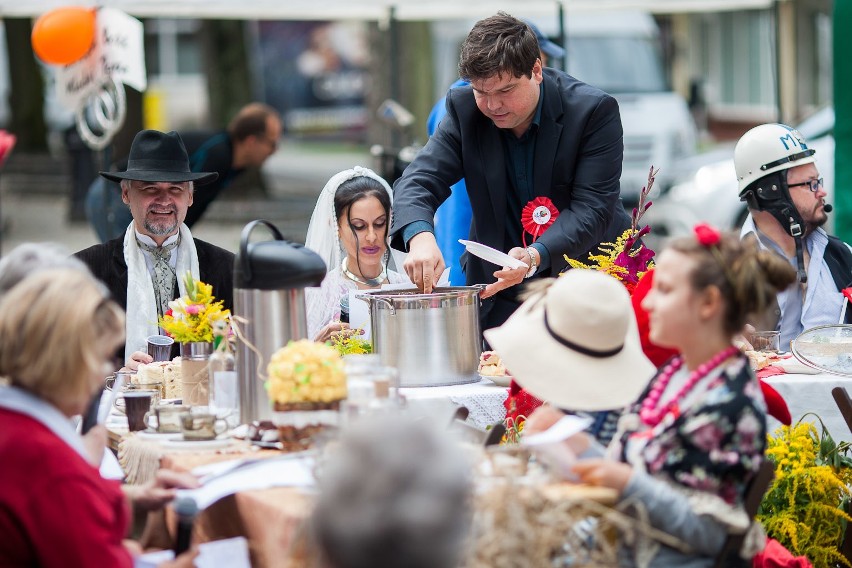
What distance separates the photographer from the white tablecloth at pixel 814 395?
440 cm

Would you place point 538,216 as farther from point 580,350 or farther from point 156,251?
point 580,350

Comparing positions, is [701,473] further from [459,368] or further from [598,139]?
[598,139]

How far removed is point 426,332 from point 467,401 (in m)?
0.25

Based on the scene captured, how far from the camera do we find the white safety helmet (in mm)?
5273

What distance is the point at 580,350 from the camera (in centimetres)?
304

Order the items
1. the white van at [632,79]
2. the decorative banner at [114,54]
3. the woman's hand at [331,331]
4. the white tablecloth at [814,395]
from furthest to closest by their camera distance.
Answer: the white van at [632,79] < the decorative banner at [114,54] < the woman's hand at [331,331] < the white tablecloth at [814,395]

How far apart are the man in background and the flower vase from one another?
472cm

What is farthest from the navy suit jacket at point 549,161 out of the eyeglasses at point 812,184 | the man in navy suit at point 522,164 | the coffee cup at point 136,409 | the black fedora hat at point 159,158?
the coffee cup at point 136,409

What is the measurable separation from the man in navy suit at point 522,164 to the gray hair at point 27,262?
1.68 m

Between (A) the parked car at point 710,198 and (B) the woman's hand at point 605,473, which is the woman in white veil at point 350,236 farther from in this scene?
(A) the parked car at point 710,198

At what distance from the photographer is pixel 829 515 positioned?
435 cm

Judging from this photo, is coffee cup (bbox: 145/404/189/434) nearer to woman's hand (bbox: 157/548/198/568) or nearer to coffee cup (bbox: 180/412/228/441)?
coffee cup (bbox: 180/412/228/441)

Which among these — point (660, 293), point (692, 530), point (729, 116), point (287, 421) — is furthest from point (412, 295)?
point (729, 116)

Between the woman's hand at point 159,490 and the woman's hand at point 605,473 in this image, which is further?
the woman's hand at point 159,490
